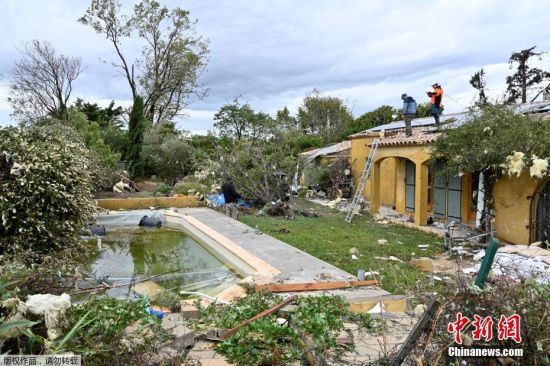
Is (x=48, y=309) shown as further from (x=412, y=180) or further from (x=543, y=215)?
(x=412, y=180)

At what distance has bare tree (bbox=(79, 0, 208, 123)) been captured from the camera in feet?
108

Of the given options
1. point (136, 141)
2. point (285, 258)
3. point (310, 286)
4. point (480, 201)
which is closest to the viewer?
point (310, 286)

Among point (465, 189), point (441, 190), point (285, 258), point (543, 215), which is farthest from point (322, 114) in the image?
point (285, 258)

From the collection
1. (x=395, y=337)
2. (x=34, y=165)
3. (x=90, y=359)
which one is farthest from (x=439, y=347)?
(x=34, y=165)

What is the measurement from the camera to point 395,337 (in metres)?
4.86

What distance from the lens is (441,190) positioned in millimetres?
14805

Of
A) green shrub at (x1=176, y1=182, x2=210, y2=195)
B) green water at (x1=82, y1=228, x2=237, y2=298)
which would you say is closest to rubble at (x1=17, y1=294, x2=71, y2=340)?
green water at (x1=82, y1=228, x2=237, y2=298)

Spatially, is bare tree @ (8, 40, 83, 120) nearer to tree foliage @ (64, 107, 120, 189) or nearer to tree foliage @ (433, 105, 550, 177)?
tree foliage @ (64, 107, 120, 189)

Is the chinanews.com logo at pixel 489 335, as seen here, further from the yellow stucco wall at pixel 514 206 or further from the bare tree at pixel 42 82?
the bare tree at pixel 42 82

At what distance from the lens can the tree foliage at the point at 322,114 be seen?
43156mm

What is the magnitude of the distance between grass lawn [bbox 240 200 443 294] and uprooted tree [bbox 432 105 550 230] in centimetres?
227

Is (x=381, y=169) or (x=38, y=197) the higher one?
(x=381, y=169)

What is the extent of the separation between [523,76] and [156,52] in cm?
2917

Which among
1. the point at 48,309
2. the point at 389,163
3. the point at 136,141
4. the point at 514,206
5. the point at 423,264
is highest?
the point at 136,141
